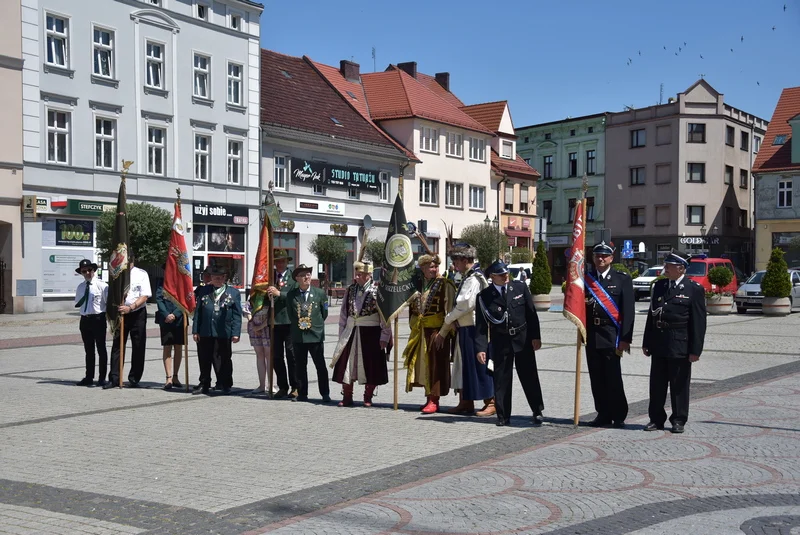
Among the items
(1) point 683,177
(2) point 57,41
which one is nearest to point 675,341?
(2) point 57,41

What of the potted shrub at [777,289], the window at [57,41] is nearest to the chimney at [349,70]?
the window at [57,41]

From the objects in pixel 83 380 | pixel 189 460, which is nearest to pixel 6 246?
pixel 83 380

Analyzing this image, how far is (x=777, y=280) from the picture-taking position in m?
30.0

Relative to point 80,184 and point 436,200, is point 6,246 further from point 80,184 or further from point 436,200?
point 436,200

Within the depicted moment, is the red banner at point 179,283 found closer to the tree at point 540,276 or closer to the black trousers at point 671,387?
the black trousers at point 671,387

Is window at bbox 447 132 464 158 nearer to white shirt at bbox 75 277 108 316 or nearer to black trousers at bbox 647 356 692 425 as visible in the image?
white shirt at bbox 75 277 108 316

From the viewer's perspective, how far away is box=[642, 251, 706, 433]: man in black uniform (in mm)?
9414

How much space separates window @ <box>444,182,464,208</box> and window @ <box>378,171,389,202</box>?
570 cm

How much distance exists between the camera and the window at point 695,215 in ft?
209

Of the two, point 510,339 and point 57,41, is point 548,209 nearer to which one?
point 57,41

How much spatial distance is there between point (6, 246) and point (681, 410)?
27326 millimetres

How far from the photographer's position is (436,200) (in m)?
54.0

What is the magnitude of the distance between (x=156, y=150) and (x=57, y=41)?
5.60m

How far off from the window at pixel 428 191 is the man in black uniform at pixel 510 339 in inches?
1682
